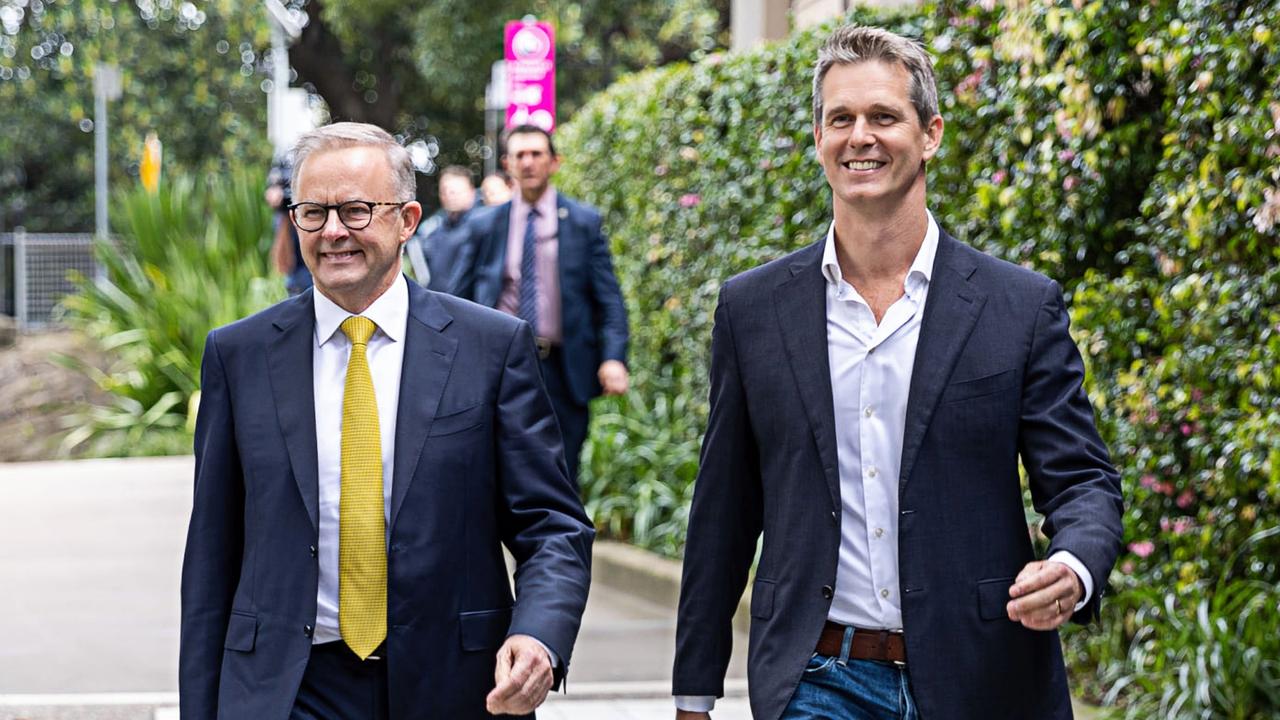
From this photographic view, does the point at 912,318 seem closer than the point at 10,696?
Yes

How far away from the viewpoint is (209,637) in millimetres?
3223

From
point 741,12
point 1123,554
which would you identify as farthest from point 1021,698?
point 741,12

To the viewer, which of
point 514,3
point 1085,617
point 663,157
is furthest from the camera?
point 514,3

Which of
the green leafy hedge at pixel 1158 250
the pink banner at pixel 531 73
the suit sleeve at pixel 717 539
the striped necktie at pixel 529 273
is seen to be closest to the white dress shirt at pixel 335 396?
the suit sleeve at pixel 717 539

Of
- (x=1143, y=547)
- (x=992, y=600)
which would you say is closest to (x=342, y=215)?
(x=992, y=600)

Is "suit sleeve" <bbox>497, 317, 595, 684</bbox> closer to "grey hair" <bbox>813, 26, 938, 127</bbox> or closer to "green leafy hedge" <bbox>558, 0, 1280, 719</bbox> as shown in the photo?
"grey hair" <bbox>813, 26, 938, 127</bbox>

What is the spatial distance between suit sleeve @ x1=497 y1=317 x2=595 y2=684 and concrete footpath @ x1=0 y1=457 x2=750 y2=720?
330 centimetres

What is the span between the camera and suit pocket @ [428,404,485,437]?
3.24 m

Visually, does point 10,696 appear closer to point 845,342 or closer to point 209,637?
point 209,637

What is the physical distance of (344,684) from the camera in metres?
3.20

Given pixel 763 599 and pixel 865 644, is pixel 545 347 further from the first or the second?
pixel 865 644

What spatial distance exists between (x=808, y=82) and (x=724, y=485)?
500 cm

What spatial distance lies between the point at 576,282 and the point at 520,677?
192 inches

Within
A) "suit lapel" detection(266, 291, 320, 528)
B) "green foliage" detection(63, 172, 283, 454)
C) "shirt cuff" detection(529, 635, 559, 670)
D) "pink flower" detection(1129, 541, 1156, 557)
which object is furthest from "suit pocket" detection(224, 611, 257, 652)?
"green foliage" detection(63, 172, 283, 454)
